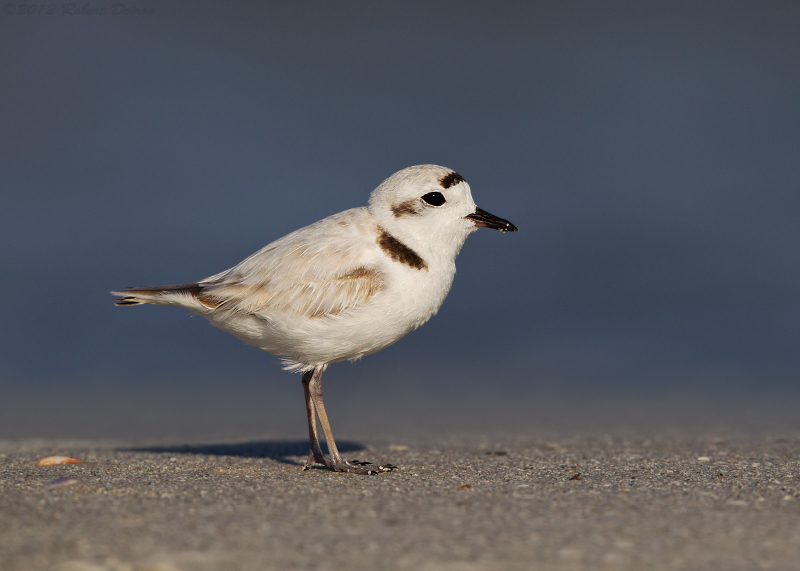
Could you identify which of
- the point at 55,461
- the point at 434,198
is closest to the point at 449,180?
the point at 434,198

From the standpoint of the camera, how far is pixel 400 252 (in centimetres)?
510

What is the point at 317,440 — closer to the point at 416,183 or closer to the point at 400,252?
the point at 400,252

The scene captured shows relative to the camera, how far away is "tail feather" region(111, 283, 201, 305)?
5.42 m

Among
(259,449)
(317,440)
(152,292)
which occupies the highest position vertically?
(152,292)

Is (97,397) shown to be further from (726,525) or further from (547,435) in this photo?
(726,525)

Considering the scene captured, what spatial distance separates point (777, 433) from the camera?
746cm

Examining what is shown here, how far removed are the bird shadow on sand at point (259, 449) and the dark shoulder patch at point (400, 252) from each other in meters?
1.87

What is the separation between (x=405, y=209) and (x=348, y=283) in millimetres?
720

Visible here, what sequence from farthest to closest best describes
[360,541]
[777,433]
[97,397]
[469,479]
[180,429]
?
[97,397], [180,429], [777,433], [469,479], [360,541]

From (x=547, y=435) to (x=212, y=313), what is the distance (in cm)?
412

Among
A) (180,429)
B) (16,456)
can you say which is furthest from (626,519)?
(180,429)

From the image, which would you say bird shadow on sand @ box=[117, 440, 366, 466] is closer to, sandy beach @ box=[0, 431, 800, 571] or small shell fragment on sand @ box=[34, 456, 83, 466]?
sandy beach @ box=[0, 431, 800, 571]

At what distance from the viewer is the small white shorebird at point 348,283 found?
16.4 ft

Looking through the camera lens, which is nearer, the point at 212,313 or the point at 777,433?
the point at 212,313
